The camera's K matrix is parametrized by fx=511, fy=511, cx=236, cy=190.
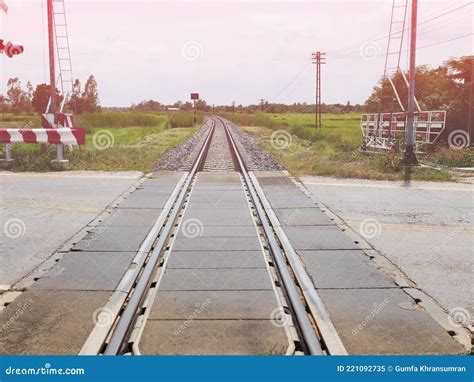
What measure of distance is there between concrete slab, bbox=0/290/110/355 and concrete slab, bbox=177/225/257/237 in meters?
2.51

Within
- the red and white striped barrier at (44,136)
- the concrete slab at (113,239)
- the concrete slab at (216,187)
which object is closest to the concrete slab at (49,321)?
the concrete slab at (113,239)

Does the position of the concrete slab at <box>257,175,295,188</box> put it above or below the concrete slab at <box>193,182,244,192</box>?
below

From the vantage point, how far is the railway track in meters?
3.90

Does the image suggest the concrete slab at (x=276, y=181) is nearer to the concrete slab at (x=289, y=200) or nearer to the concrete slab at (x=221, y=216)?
the concrete slab at (x=289, y=200)

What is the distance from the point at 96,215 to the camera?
881 centimetres

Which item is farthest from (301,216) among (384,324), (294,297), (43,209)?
(43,209)

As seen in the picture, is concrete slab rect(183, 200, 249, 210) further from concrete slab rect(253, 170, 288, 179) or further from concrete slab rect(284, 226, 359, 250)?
concrete slab rect(253, 170, 288, 179)

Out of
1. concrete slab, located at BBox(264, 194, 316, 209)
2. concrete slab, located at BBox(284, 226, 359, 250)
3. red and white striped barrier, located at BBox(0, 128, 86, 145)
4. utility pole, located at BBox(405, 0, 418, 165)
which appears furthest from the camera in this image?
utility pole, located at BBox(405, 0, 418, 165)

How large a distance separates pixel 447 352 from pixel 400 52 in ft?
49.9

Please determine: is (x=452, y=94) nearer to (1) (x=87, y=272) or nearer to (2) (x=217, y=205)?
(2) (x=217, y=205)

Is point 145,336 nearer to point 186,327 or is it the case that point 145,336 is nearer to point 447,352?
Result: point 186,327

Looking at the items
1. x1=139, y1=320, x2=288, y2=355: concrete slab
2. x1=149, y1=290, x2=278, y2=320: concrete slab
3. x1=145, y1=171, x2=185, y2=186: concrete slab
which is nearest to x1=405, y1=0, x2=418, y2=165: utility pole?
x1=145, y1=171, x2=185, y2=186: concrete slab

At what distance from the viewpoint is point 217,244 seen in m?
6.79

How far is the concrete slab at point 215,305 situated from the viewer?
174 inches
